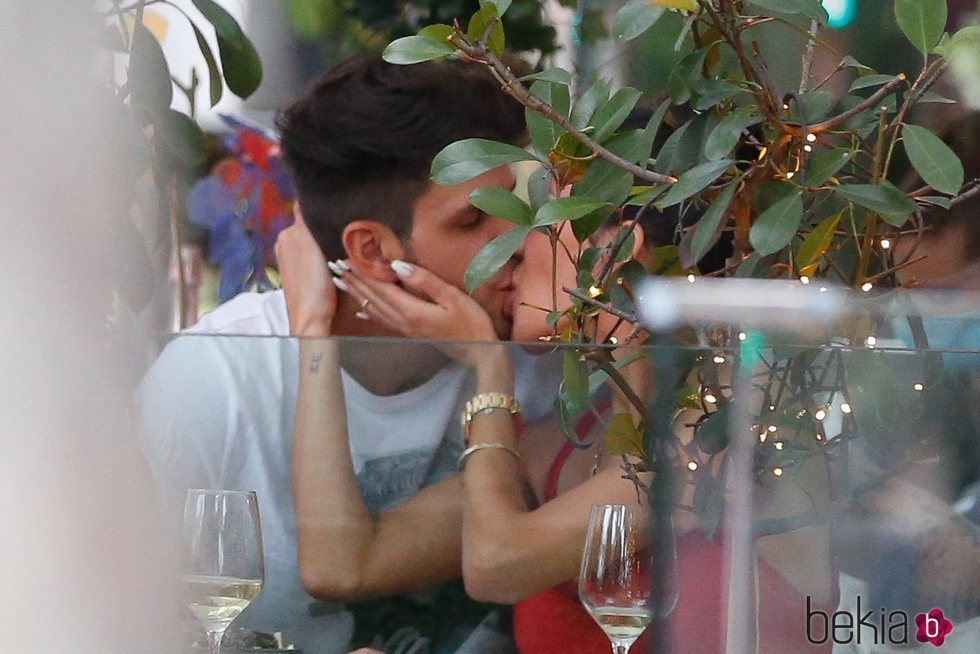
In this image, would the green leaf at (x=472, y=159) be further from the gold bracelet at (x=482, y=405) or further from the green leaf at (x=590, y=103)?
the gold bracelet at (x=482, y=405)

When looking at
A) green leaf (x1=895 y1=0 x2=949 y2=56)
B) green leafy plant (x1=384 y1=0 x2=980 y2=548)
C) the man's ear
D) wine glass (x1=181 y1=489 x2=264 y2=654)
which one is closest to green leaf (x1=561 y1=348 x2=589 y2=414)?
green leafy plant (x1=384 y1=0 x2=980 y2=548)

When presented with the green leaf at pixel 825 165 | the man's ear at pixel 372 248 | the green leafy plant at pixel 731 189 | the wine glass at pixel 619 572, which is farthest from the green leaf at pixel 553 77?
the man's ear at pixel 372 248

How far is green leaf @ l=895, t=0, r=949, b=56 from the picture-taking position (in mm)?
787

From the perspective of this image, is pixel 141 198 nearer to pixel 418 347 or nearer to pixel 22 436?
pixel 22 436

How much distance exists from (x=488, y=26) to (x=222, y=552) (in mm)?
418

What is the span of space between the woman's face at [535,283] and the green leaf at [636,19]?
40 cm

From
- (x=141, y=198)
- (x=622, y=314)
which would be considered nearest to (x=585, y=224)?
(x=622, y=314)

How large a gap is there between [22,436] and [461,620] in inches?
19.8

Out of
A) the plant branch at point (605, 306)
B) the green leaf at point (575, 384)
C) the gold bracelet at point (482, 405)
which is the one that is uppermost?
the plant branch at point (605, 306)

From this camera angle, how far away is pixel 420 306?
1.37 m

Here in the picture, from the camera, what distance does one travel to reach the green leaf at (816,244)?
89 centimetres

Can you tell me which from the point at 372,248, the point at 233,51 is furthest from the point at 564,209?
the point at 372,248

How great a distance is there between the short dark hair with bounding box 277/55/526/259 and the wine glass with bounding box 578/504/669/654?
758 millimetres

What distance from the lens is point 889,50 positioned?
1.35 m
